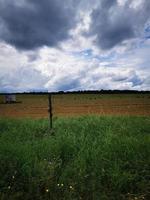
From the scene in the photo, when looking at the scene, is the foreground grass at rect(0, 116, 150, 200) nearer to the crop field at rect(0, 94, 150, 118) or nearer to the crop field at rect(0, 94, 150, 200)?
the crop field at rect(0, 94, 150, 200)

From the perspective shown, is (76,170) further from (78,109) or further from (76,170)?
Answer: (78,109)

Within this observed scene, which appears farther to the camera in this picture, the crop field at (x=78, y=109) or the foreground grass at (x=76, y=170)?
the crop field at (x=78, y=109)

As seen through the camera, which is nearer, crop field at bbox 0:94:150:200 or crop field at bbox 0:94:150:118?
crop field at bbox 0:94:150:200

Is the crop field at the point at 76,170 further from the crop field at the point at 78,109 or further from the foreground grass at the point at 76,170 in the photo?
the crop field at the point at 78,109

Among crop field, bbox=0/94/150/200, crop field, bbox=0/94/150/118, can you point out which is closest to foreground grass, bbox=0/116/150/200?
crop field, bbox=0/94/150/200

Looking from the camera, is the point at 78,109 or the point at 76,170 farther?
the point at 78,109

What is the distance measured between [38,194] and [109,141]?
3.03 meters

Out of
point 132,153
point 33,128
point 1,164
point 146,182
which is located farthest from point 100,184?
point 33,128

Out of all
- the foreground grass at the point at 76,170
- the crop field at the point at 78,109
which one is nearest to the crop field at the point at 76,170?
the foreground grass at the point at 76,170

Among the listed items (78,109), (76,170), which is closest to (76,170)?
(76,170)

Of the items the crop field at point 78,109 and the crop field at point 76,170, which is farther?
the crop field at point 78,109

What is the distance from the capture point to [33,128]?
1182cm

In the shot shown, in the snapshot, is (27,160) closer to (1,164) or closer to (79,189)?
(1,164)

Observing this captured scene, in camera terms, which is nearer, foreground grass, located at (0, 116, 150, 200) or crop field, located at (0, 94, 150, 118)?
foreground grass, located at (0, 116, 150, 200)
